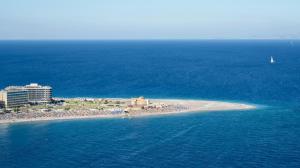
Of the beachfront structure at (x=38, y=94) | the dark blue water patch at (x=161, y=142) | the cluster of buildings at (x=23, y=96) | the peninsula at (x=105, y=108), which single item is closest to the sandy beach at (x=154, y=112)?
the peninsula at (x=105, y=108)

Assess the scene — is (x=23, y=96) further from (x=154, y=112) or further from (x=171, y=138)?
(x=171, y=138)

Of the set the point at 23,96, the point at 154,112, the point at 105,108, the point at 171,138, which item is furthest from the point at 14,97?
the point at 171,138

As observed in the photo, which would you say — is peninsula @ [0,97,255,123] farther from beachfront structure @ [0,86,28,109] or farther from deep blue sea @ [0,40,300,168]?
deep blue sea @ [0,40,300,168]

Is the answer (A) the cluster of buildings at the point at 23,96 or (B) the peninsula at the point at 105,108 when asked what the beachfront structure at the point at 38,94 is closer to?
(A) the cluster of buildings at the point at 23,96

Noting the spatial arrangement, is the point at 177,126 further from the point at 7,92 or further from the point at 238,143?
the point at 7,92

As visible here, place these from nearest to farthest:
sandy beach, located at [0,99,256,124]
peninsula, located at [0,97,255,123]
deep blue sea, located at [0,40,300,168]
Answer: deep blue sea, located at [0,40,300,168]
sandy beach, located at [0,99,256,124]
peninsula, located at [0,97,255,123]

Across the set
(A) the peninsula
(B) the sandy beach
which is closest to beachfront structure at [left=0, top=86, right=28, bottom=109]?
(A) the peninsula

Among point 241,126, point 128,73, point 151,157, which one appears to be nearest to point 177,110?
point 241,126
